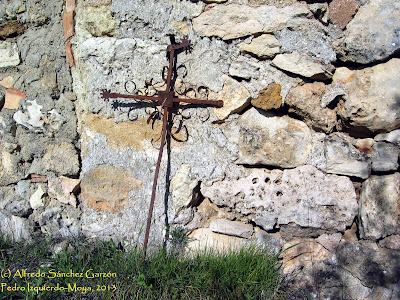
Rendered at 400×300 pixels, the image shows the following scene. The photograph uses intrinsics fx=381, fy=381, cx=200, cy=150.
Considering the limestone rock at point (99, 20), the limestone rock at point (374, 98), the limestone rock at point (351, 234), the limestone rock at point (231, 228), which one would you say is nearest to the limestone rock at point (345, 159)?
the limestone rock at point (374, 98)

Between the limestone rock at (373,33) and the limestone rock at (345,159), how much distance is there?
Result: 1.39 feet

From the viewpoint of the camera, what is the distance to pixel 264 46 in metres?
2.02

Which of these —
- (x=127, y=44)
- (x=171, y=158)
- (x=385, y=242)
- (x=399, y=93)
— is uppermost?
(x=127, y=44)

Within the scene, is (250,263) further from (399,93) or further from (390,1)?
(390,1)

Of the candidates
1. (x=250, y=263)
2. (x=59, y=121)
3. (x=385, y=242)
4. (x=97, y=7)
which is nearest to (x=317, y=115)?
(x=385, y=242)

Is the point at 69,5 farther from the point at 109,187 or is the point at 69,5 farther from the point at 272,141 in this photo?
the point at 272,141

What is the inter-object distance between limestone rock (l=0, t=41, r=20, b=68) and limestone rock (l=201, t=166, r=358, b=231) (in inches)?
58.4

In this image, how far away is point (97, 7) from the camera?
2.19 m

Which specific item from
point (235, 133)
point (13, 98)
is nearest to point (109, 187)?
point (235, 133)

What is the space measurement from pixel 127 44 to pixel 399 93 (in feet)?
4.76

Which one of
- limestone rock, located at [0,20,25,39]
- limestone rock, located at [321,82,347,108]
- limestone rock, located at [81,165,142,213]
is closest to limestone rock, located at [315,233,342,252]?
limestone rock, located at [321,82,347,108]

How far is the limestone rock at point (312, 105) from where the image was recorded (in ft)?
6.51

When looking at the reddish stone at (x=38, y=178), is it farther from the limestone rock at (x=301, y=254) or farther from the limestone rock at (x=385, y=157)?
the limestone rock at (x=385, y=157)

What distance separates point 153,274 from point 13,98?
1.49 m
